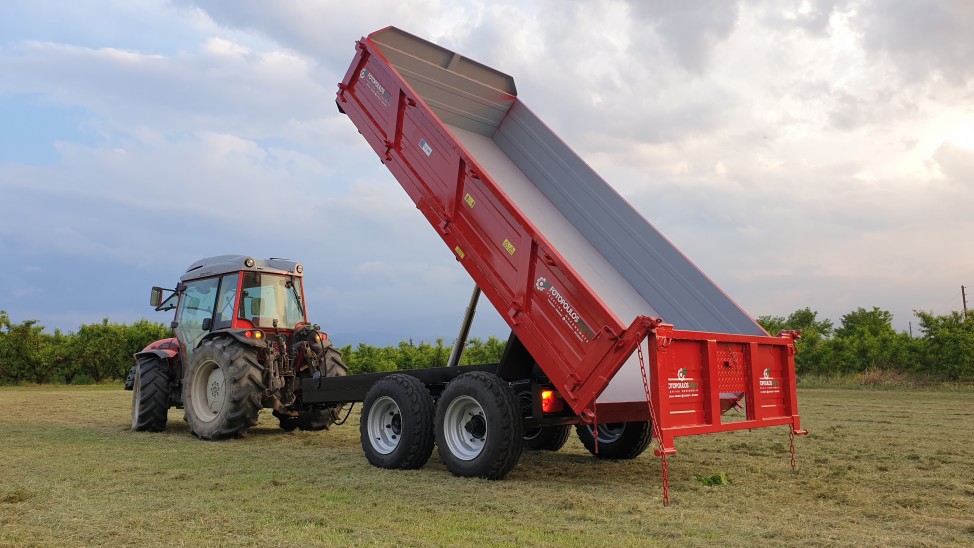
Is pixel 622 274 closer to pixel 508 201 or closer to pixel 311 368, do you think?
pixel 508 201

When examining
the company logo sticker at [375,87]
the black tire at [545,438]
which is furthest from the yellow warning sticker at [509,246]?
the black tire at [545,438]

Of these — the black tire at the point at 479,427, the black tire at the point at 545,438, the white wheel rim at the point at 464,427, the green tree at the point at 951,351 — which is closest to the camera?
the black tire at the point at 479,427

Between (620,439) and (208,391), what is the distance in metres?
4.81

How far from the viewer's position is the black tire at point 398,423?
5938 millimetres

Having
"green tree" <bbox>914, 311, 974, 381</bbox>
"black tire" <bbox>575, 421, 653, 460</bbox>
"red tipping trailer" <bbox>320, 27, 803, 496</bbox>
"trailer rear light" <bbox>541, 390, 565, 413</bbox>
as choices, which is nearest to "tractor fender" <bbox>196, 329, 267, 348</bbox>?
"red tipping trailer" <bbox>320, 27, 803, 496</bbox>

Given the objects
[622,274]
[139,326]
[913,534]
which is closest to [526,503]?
[913,534]

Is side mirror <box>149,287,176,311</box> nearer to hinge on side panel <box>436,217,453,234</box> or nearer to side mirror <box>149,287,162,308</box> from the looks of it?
side mirror <box>149,287,162,308</box>

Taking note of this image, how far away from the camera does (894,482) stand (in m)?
5.46

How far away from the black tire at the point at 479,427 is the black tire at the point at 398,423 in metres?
0.23

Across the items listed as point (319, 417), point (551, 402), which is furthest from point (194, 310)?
point (551, 402)

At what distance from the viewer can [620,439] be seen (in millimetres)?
7031

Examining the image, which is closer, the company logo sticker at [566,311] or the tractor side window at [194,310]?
the company logo sticker at [566,311]

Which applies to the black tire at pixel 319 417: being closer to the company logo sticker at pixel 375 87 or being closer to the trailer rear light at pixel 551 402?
the company logo sticker at pixel 375 87

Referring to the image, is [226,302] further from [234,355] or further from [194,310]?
[234,355]
